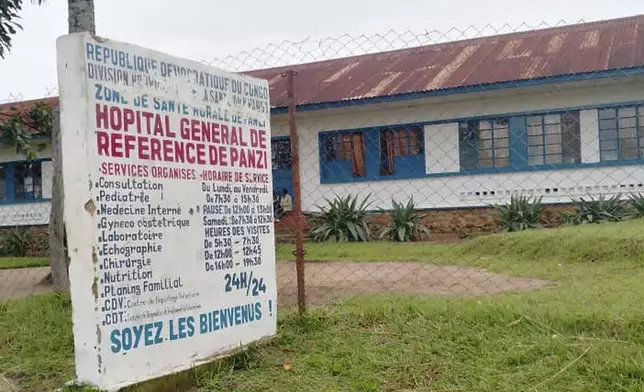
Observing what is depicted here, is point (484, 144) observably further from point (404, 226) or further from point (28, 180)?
point (28, 180)

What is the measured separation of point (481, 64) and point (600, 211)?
408 cm

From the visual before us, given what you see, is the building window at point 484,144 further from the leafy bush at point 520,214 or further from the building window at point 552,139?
the leafy bush at point 520,214

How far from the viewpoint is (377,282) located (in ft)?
22.5

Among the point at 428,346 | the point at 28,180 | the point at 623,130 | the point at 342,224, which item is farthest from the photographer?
the point at 28,180

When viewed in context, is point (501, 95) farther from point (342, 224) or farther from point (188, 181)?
point (188, 181)

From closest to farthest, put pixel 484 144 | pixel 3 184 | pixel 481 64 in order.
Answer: pixel 484 144 → pixel 481 64 → pixel 3 184

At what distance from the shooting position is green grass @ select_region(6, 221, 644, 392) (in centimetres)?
323

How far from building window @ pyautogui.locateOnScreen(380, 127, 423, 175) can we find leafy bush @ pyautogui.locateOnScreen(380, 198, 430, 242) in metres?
1.29

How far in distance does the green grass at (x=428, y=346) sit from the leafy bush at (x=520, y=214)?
20.8ft

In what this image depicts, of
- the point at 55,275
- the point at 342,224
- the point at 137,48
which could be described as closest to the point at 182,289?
the point at 137,48

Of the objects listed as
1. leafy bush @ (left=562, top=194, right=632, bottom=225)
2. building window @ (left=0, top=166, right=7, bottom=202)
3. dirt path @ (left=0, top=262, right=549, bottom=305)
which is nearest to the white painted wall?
leafy bush @ (left=562, top=194, right=632, bottom=225)

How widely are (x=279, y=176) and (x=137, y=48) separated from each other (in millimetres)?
12032

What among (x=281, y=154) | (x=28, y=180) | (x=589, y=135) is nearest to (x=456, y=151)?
(x=589, y=135)

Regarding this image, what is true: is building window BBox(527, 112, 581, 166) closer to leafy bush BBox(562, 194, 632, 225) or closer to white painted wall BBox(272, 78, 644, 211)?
white painted wall BBox(272, 78, 644, 211)
